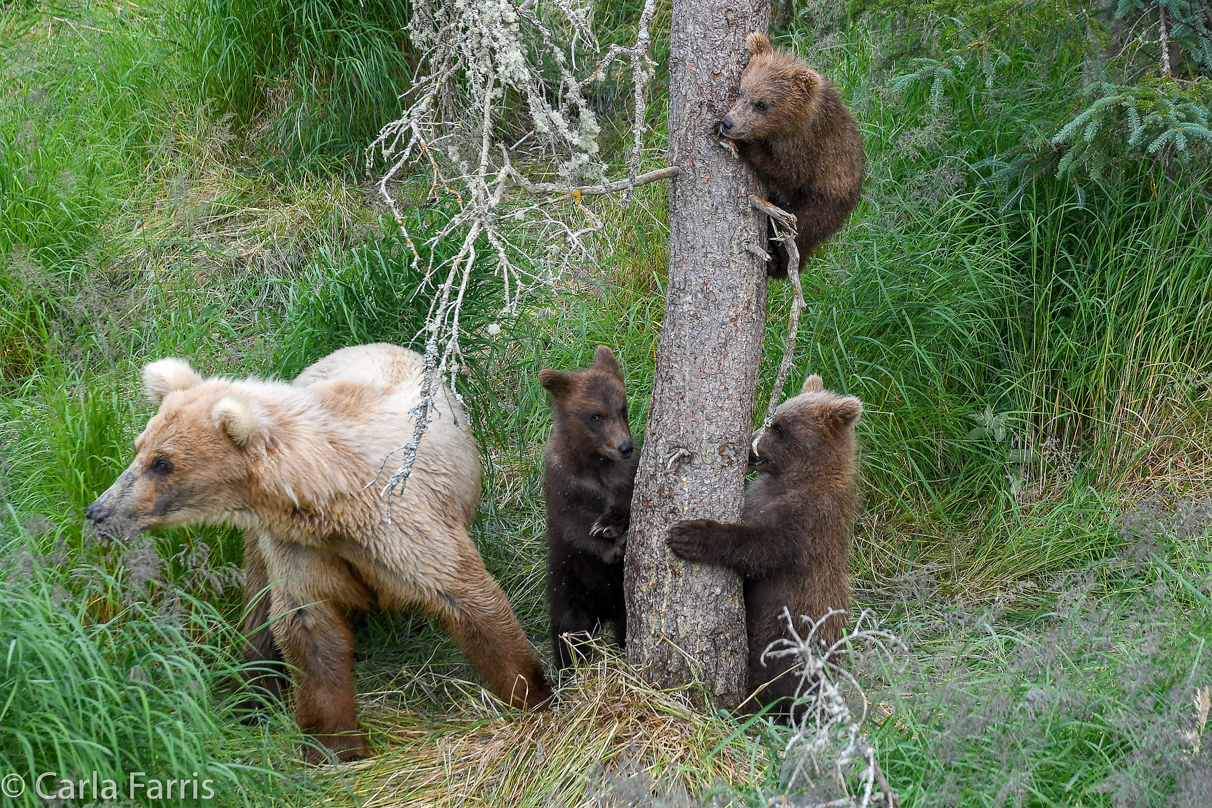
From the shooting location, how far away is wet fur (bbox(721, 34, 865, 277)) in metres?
4.00

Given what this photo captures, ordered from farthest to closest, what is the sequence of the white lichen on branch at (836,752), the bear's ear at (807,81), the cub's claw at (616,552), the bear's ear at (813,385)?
the bear's ear at (813,385)
the cub's claw at (616,552)
the bear's ear at (807,81)
the white lichen on branch at (836,752)

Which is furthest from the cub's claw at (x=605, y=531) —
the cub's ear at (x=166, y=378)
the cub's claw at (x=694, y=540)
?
the cub's ear at (x=166, y=378)

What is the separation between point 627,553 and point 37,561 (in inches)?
88.5

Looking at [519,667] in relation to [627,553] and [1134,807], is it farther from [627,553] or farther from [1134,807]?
[1134,807]

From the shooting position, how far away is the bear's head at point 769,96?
12.8 feet

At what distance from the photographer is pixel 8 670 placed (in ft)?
10.4

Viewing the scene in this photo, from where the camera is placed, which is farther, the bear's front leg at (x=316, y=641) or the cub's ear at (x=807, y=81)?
the bear's front leg at (x=316, y=641)

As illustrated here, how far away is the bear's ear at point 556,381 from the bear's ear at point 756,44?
175 cm

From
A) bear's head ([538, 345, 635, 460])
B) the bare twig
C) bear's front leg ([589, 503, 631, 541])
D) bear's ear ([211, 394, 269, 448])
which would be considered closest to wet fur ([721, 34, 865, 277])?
the bare twig

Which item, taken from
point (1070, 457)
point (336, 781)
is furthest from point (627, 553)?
point (1070, 457)

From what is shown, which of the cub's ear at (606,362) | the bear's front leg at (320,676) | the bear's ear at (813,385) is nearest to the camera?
the bear's front leg at (320,676)

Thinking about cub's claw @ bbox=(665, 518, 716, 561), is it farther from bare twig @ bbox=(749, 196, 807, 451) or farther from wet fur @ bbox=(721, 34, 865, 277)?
wet fur @ bbox=(721, 34, 865, 277)

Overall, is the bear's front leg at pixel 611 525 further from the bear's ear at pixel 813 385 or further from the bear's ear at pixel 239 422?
the bear's ear at pixel 239 422

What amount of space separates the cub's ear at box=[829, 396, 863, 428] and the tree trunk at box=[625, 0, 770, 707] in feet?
1.93
